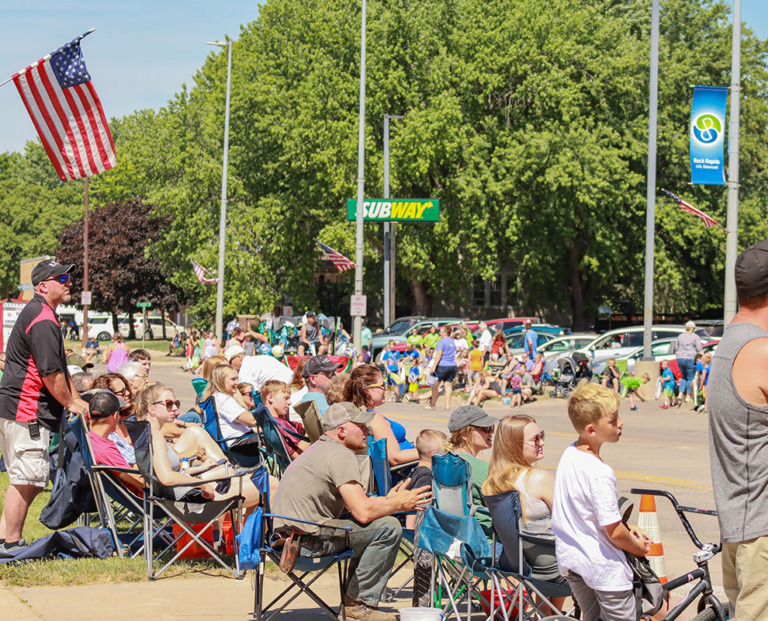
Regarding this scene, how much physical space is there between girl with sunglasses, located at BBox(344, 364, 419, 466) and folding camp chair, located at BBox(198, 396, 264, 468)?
1869mm

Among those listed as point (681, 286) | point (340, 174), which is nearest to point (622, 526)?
point (340, 174)

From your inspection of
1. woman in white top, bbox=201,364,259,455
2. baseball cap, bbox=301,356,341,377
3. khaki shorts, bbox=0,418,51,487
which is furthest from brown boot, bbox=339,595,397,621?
woman in white top, bbox=201,364,259,455

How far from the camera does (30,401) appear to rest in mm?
7305

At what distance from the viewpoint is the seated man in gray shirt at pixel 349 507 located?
5945 mm

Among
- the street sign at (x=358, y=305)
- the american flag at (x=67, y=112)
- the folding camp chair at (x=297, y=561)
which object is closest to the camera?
the folding camp chair at (x=297, y=561)

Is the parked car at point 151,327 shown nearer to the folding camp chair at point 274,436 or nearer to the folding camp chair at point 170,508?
the folding camp chair at point 274,436

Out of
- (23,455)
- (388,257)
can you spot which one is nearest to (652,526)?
(23,455)

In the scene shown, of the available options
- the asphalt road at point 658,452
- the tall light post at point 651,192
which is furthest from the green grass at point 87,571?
the tall light post at point 651,192

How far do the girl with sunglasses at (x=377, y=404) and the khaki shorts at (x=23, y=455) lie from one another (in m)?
2.24

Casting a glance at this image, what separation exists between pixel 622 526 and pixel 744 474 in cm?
90

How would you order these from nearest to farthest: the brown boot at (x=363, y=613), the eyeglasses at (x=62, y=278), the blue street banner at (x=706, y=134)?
the brown boot at (x=363, y=613) → the eyeglasses at (x=62, y=278) → the blue street banner at (x=706, y=134)

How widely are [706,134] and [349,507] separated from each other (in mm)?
19464

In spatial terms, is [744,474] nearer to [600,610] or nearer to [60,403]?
[600,610]

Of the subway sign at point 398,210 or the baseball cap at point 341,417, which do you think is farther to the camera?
the subway sign at point 398,210
